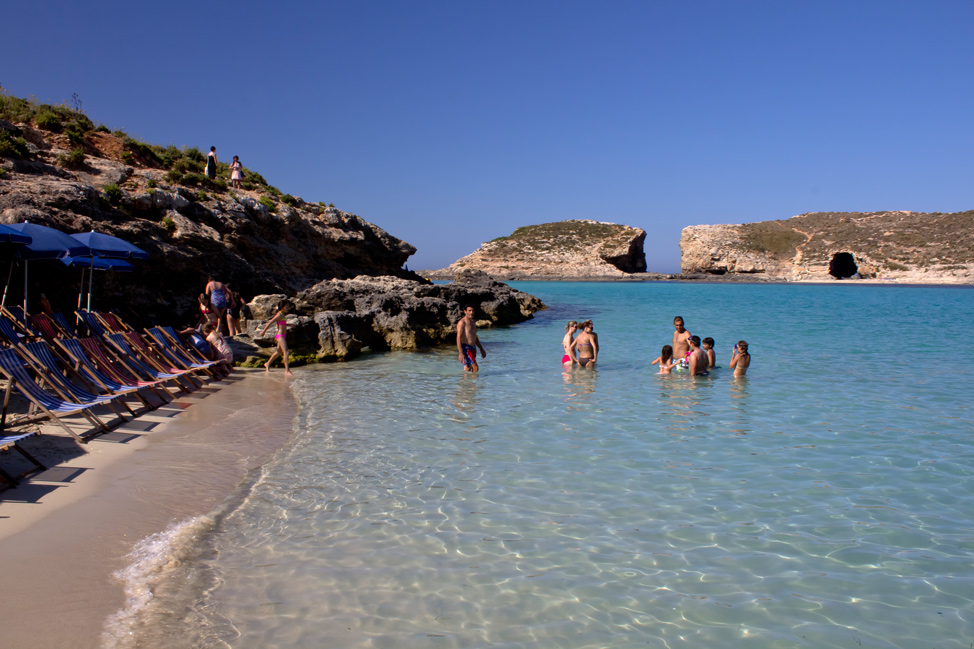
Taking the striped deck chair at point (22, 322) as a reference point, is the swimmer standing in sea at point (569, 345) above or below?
below

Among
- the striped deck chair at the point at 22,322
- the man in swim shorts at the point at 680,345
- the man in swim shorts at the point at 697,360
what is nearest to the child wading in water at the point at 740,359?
the man in swim shorts at the point at 697,360

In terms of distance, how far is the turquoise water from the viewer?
3.45 metres

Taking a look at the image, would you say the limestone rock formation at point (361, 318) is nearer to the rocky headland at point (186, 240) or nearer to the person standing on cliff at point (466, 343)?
the rocky headland at point (186, 240)

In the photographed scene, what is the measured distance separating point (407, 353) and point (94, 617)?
10843mm

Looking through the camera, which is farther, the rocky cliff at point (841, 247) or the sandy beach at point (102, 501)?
the rocky cliff at point (841, 247)

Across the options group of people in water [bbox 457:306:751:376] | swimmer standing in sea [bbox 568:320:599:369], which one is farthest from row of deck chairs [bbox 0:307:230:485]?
swimmer standing in sea [bbox 568:320:599:369]

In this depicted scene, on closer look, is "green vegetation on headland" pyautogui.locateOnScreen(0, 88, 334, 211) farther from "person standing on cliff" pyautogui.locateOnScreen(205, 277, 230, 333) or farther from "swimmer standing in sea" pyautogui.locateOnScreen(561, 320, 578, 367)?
"swimmer standing in sea" pyautogui.locateOnScreen(561, 320, 578, 367)

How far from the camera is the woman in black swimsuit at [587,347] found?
11905 mm

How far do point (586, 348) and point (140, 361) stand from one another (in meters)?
7.69

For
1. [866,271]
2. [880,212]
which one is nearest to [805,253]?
[866,271]

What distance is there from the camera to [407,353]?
14.1 m

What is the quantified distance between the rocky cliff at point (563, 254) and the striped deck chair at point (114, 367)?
7182cm

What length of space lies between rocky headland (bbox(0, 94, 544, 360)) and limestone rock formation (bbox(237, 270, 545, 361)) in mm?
32

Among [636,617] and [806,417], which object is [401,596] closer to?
[636,617]
